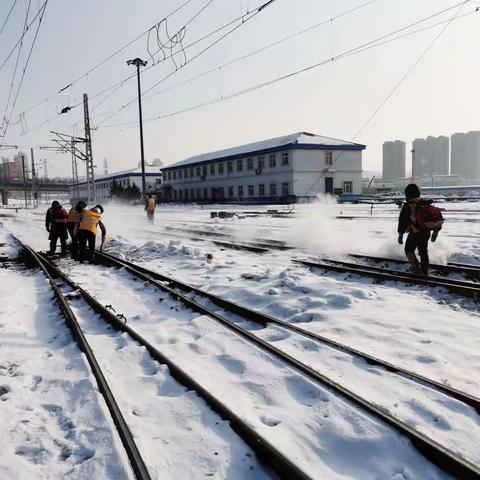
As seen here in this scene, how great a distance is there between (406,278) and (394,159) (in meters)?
168

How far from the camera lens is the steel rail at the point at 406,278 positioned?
6.71m

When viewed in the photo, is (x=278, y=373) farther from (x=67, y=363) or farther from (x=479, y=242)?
(x=479, y=242)

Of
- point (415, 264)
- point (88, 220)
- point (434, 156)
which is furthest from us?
point (434, 156)

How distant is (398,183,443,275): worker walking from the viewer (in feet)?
25.3

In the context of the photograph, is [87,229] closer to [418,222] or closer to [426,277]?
[418,222]

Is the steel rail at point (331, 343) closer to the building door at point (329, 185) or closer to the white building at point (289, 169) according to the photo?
the white building at point (289, 169)

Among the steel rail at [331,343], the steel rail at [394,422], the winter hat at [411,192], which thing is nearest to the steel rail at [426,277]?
the winter hat at [411,192]

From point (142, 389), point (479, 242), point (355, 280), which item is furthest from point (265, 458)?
point (479, 242)

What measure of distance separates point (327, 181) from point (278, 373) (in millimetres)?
45293

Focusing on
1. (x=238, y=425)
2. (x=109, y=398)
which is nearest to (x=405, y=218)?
(x=238, y=425)

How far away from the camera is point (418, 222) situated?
784cm

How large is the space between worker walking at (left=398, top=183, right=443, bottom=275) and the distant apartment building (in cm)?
16914

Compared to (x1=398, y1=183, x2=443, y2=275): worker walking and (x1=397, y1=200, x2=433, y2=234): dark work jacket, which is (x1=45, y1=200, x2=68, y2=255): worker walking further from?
(x1=398, y1=183, x2=443, y2=275): worker walking

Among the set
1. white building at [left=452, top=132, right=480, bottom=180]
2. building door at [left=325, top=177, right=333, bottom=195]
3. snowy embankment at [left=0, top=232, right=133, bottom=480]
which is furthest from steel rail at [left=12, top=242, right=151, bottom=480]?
white building at [left=452, top=132, right=480, bottom=180]
